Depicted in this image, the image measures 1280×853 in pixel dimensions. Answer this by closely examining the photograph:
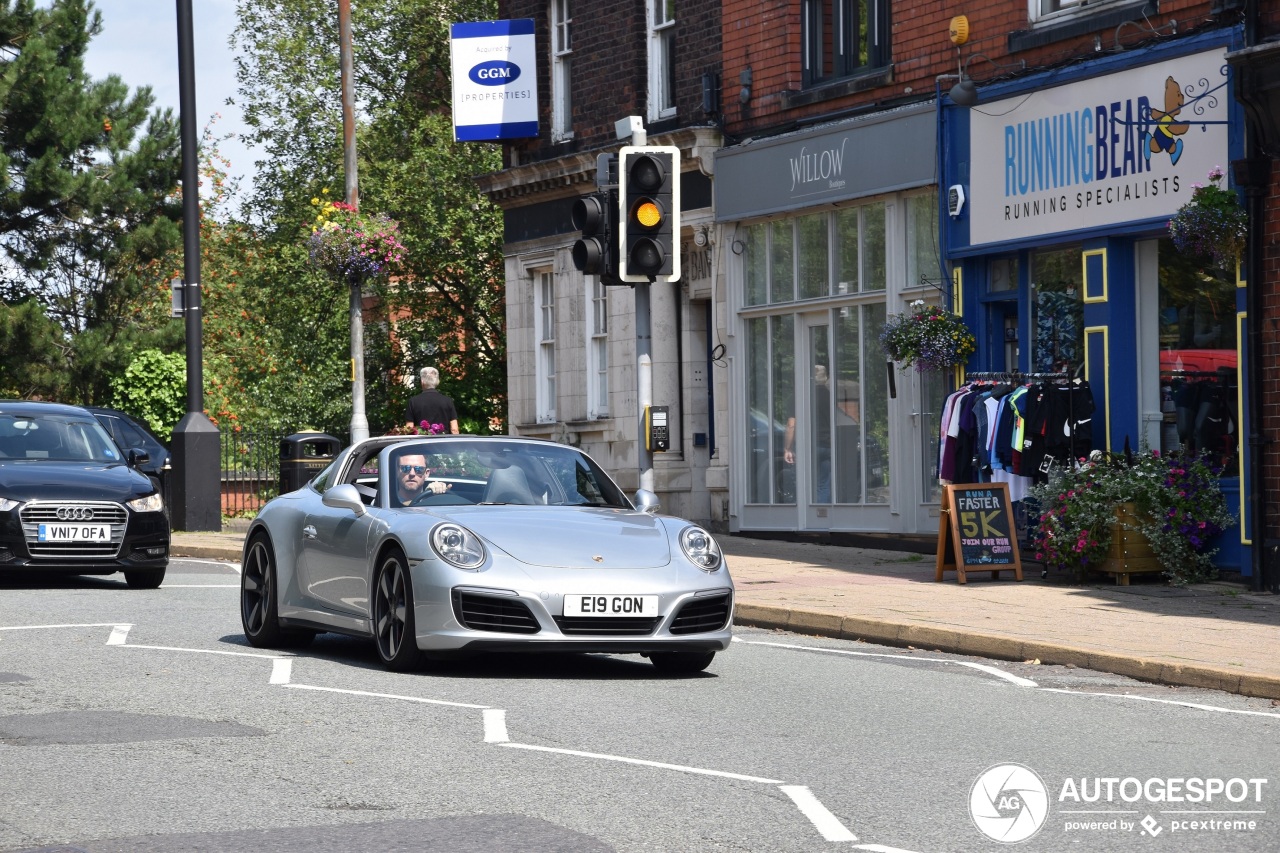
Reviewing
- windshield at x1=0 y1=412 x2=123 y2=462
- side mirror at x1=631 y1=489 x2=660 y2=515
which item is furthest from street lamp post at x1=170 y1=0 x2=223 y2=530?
side mirror at x1=631 y1=489 x2=660 y2=515

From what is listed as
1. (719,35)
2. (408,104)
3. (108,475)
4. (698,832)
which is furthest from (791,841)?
(408,104)

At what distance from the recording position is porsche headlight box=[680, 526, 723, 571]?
35.4 feet

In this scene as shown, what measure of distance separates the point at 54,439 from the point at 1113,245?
374 inches

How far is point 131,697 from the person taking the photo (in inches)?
377

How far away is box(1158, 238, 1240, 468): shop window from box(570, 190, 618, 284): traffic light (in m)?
5.13

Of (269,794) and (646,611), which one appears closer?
(269,794)

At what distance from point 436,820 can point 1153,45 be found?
39.7 feet

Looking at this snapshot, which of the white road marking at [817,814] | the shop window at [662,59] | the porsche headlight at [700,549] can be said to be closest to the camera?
the white road marking at [817,814]

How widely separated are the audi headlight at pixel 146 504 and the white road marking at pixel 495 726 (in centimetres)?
794

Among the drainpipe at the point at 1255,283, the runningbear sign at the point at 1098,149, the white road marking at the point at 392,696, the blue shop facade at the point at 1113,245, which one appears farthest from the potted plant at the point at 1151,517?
the white road marking at the point at 392,696

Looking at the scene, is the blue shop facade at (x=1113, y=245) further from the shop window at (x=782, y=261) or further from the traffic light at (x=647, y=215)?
the traffic light at (x=647, y=215)

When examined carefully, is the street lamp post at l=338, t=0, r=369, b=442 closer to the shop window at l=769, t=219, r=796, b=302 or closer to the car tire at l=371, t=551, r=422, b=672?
the shop window at l=769, t=219, r=796, b=302

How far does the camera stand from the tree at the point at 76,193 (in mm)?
37344

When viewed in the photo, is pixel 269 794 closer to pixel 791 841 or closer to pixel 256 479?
pixel 791 841
